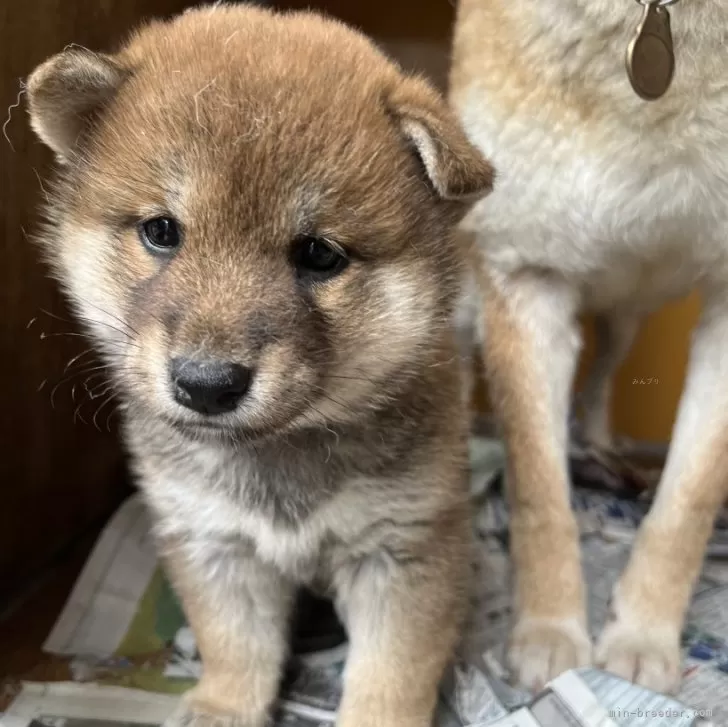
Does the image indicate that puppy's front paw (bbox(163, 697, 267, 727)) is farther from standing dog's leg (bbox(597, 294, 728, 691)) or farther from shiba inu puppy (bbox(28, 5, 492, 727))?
standing dog's leg (bbox(597, 294, 728, 691))

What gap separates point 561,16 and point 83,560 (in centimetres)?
109

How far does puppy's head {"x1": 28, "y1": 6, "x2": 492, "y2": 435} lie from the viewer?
0.80 meters

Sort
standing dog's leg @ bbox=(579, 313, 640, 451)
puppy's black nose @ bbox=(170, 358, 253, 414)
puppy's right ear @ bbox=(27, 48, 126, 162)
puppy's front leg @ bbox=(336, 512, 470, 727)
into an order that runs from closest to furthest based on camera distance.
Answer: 1. puppy's black nose @ bbox=(170, 358, 253, 414)
2. puppy's right ear @ bbox=(27, 48, 126, 162)
3. puppy's front leg @ bbox=(336, 512, 470, 727)
4. standing dog's leg @ bbox=(579, 313, 640, 451)

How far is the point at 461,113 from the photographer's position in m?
1.22

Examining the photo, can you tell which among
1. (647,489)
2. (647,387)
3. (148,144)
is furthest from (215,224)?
(647,387)

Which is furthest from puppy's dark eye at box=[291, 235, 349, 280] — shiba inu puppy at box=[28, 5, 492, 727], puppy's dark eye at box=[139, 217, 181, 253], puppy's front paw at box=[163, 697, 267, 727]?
puppy's front paw at box=[163, 697, 267, 727]

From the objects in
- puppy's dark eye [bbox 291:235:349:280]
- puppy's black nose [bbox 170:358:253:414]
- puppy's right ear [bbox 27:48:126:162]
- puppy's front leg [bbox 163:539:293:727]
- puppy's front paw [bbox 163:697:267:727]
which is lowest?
puppy's front paw [bbox 163:697:267:727]

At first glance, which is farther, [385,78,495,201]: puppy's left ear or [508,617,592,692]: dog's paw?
[508,617,592,692]: dog's paw

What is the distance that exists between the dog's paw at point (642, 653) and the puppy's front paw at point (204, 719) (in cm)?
44

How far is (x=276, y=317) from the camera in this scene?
2.66 feet

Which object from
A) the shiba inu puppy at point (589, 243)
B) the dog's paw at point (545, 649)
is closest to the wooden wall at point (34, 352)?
the shiba inu puppy at point (589, 243)

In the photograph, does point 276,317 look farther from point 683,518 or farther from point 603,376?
point 603,376

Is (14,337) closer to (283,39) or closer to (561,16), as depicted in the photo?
(283,39)

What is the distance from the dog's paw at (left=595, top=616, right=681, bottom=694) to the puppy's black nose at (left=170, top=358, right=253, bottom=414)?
649mm
